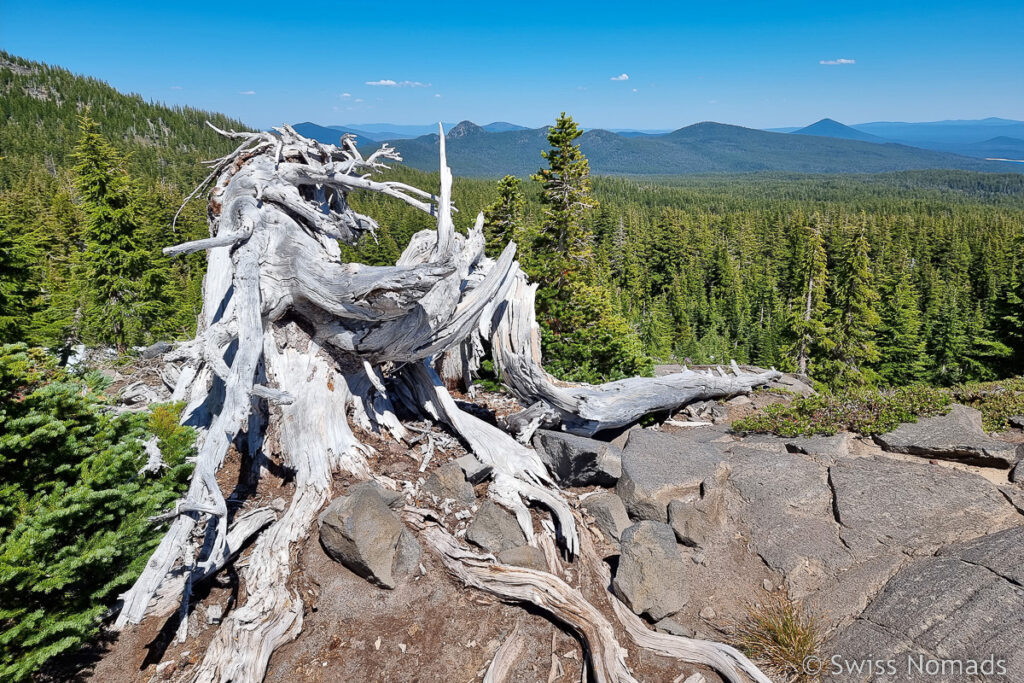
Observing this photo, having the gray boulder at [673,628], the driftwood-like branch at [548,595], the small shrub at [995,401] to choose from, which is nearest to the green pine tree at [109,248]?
the driftwood-like branch at [548,595]

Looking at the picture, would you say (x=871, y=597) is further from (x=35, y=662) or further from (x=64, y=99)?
(x=64, y=99)

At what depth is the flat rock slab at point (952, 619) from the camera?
181 inches

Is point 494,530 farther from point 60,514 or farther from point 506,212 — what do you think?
point 506,212

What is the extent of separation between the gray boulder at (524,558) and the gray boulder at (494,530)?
6.3 inches

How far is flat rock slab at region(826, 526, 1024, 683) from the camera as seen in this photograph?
460 cm

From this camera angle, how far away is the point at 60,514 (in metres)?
3.42

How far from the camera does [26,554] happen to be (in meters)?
3.30

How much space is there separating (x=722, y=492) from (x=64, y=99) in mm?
256230

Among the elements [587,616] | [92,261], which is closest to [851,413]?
[587,616]

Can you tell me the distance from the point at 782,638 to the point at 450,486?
12.9ft

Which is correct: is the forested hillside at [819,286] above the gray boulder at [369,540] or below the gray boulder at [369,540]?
below

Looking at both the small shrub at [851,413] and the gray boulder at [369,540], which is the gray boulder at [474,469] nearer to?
the gray boulder at [369,540]

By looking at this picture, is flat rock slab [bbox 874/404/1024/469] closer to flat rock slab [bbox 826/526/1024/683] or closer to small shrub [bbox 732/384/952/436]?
small shrub [bbox 732/384/952/436]

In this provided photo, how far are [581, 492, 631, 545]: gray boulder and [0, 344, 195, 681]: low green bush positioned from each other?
16.2ft
